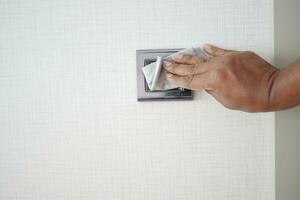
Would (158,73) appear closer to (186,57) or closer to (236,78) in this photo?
(186,57)

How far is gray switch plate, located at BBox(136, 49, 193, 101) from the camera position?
69 cm

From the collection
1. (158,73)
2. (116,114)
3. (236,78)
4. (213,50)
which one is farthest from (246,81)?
(116,114)

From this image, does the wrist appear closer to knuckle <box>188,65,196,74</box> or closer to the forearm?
the forearm

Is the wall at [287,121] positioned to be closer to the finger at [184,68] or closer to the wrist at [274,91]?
the wrist at [274,91]

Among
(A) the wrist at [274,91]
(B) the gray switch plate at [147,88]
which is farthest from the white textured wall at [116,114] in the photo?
(A) the wrist at [274,91]

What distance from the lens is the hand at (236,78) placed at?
0.57 meters

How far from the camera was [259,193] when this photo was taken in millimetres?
710

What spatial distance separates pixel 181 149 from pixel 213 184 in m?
0.15

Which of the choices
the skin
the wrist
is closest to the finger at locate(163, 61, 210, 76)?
the skin

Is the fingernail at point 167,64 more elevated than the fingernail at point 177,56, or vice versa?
the fingernail at point 177,56

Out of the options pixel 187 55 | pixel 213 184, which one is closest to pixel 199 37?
pixel 187 55

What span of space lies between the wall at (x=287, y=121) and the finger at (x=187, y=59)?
24 cm

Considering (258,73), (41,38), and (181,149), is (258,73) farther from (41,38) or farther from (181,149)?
(41,38)

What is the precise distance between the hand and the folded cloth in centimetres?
4
